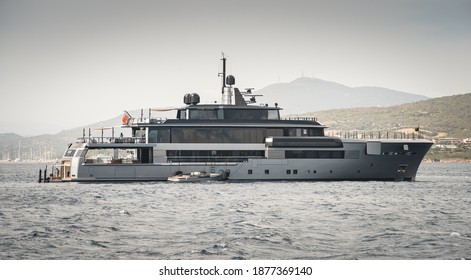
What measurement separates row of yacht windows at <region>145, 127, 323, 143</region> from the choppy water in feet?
29.9

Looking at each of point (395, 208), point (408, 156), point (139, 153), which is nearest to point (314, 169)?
point (408, 156)

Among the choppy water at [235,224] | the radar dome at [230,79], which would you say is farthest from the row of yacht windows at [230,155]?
the choppy water at [235,224]

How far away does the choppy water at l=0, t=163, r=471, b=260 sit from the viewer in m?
22.4

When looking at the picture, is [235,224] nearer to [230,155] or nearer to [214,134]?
[230,155]

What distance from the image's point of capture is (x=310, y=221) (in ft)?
100.0

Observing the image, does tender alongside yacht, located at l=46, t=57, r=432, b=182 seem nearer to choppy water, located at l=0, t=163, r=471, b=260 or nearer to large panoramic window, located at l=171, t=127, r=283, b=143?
large panoramic window, located at l=171, t=127, r=283, b=143

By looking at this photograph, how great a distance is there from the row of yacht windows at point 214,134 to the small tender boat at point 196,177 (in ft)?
10.2

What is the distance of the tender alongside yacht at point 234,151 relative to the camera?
56875 mm

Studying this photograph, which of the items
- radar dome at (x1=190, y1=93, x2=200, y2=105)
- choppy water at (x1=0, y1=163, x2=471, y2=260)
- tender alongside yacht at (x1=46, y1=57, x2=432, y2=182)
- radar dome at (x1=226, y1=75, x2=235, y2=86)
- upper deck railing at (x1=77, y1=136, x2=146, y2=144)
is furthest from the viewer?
radar dome at (x1=226, y1=75, x2=235, y2=86)

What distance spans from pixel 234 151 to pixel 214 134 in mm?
2321

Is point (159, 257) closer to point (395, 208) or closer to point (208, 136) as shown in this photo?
point (395, 208)

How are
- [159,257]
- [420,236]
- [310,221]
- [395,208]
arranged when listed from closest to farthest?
[159,257] < [420,236] < [310,221] < [395,208]

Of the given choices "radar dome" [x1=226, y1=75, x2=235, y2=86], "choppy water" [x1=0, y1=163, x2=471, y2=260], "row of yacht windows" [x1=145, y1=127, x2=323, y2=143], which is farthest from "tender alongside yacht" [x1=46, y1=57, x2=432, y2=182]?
"choppy water" [x1=0, y1=163, x2=471, y2=260]
